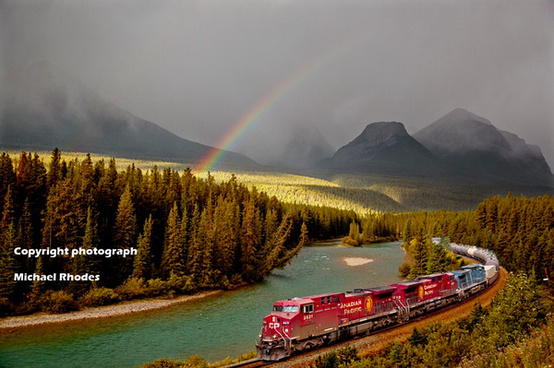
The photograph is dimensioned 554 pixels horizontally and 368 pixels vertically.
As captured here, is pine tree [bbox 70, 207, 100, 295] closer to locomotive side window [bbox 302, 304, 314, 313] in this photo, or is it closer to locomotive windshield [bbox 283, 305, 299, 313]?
locomotive windshield [bbox 283, 305, 299, 313]

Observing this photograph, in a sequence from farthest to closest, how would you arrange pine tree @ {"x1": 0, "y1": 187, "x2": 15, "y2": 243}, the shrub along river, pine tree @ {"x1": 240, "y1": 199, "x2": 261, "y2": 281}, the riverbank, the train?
pine tree @ {"x1": 240, "y1": 199, "x2": 261, "y2": 281}, pine tree @ {"x1": 0, "y1": 187, "x2": 15, "y2": 243}, the riverbank, the shrub along river, the train

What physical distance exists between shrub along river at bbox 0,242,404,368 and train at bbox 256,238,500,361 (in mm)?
9573

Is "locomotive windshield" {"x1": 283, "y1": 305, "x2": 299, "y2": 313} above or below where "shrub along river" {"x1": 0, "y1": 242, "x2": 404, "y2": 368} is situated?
above

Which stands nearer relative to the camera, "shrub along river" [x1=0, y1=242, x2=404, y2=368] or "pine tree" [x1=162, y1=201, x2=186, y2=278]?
"shrub along river" [x1=0, y1=242, x2=404, y2=368]

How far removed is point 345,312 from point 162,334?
78.7 feet

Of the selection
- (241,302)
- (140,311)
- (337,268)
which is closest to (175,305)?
(140,311)

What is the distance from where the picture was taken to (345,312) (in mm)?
39188

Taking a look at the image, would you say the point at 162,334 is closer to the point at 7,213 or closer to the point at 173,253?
Result: the point at 173,253

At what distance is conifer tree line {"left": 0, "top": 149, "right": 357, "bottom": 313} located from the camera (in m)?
61.5

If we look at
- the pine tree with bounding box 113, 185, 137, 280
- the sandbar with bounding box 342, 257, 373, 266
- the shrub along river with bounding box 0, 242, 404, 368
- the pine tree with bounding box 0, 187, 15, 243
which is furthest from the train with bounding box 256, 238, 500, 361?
the sandbar with bounding box 342, 257, 373, 266

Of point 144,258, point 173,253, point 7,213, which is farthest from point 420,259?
point 7,213

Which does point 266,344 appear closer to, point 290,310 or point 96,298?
point 290,310

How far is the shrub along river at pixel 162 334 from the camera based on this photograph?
41562mm

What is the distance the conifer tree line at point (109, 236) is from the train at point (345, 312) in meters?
39.6
